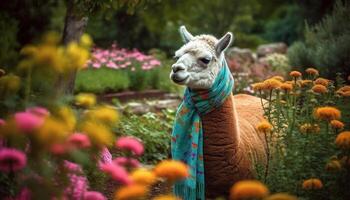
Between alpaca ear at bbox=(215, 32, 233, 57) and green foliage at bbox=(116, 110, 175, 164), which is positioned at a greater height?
alpaca ear at bbox=(215, 32, 233, 57)

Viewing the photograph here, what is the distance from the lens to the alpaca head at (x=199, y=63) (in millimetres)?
4238

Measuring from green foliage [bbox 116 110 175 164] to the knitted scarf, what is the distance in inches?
82.9

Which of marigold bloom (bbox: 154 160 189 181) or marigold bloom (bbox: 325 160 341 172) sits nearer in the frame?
marigold bloom (bbox: 154 160 189 181)

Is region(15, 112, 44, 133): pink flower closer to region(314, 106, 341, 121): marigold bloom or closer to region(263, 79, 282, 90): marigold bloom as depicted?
region(314, 106, 341, 121): marigold bloom

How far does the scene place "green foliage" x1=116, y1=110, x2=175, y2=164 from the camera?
671cm

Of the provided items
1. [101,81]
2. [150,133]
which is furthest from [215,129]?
[101,81]

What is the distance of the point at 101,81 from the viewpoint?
11.1 meters

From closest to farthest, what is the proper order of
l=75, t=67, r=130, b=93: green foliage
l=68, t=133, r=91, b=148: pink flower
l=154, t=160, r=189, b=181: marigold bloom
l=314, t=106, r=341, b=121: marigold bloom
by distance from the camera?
1. l=154, t=160, r=189, b=181: marigold bloom
2. l=68, t=133, r=91, b=148: pink flower
3. l=314, t=106, r=341, b=121: marigold bloom
4. l=75, t=67, r=130, b=93: green foliage

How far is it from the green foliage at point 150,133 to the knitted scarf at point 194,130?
6.91ft

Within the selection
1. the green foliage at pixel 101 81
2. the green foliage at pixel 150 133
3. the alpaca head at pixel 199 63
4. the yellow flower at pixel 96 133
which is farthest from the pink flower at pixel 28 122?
the green foliage at pixel 101 81

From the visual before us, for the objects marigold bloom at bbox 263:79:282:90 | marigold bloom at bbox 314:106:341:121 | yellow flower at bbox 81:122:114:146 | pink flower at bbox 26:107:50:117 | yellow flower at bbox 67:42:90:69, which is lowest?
yellow flower at bbox 81:122:114:146

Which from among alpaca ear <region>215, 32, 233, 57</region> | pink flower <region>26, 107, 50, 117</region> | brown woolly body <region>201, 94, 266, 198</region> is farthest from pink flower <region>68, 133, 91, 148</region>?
alpaca ear <region>215, 32, 233, 57</region>

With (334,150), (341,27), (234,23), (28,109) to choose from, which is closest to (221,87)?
(334,150)

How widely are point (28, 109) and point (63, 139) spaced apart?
306 mm
